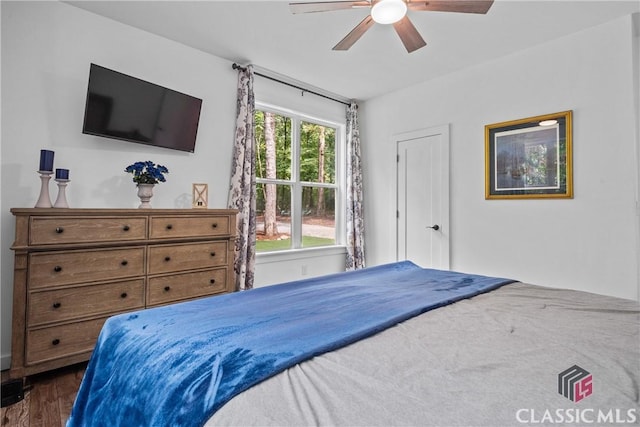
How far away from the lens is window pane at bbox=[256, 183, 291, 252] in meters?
3.97

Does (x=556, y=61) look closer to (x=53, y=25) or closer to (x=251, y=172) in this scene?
(x=251, y=172)

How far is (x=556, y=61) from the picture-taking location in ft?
10.1

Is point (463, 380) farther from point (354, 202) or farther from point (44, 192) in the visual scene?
point (354, 202)

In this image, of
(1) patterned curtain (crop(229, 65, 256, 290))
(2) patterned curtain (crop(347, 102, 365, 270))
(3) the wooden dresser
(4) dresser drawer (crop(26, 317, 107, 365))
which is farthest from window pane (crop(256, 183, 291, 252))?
(4) dresser drawer (crop(26, 317, 107, 365))

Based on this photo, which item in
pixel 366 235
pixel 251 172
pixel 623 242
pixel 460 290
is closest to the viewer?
pixel 460 290

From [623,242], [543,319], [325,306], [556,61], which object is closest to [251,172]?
[325,306]

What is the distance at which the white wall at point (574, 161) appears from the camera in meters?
2.73

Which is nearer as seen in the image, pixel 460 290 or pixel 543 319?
pixel 543 319

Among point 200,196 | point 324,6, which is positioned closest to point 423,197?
point 200,196

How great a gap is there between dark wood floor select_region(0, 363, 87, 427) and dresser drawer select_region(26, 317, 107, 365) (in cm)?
20

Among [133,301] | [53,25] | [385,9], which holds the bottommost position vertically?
[133,301]

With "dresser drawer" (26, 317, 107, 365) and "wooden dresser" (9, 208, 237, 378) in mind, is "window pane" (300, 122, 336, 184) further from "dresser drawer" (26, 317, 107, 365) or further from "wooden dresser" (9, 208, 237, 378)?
"dresser drawer" (26, 317, 107, 365)

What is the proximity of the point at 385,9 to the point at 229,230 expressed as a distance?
2.07 metres

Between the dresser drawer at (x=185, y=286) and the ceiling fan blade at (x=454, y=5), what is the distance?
2.45 meters
